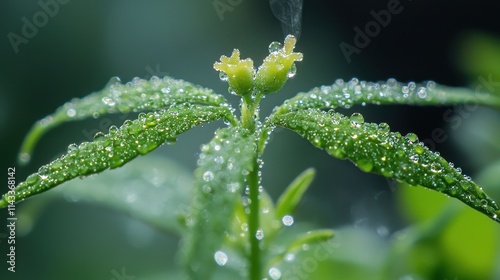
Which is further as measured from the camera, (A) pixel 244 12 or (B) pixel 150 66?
(A) pixel 244 12

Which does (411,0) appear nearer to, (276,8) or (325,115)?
(276,8)

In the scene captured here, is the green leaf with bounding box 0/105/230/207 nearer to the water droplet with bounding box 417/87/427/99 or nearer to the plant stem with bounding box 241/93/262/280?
the plant stem with bounding box 241/93/262/280

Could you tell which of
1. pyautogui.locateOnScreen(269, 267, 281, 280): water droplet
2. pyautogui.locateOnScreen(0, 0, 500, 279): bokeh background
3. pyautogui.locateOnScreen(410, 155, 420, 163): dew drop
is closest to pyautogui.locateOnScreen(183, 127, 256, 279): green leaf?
pyautogui.locateOnScreen(410, 155, 420, 163): dew drop

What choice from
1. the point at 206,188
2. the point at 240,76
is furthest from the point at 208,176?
the point at 240,76

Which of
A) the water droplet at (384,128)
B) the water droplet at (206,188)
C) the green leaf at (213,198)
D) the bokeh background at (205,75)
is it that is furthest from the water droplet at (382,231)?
the water droplet at (206,188)

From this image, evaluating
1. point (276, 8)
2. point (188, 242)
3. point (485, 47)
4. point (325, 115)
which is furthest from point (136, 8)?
point (188, 242)

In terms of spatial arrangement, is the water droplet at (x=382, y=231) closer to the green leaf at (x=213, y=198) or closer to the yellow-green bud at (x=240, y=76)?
the yellow-green bud at (x=240, y=76)
